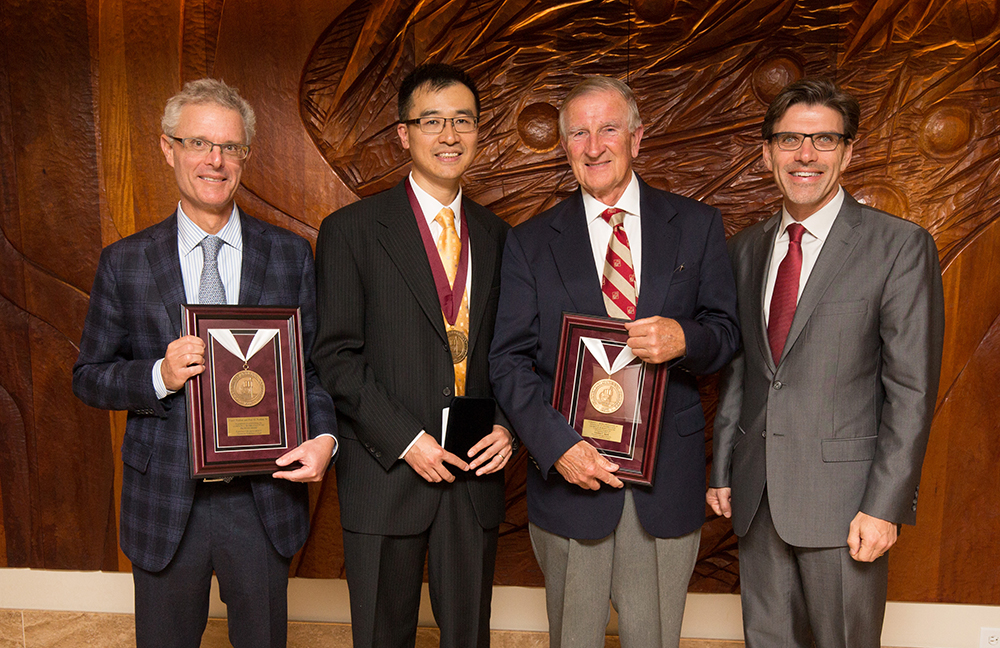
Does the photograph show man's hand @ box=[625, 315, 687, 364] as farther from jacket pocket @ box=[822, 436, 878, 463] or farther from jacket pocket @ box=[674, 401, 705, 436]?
jacket pocket @ box=[822, 436, 878, 463]

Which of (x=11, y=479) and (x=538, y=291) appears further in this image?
(x=11, y=479)

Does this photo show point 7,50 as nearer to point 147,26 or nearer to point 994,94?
point 147,26

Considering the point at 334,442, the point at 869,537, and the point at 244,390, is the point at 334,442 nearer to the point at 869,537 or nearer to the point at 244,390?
the point at 244,390

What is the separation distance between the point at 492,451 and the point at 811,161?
1224mm

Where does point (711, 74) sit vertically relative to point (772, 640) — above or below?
above

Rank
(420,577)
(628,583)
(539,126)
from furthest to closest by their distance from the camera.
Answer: (539,126) < (420,577) < (628,583)

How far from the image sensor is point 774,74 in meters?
2.54

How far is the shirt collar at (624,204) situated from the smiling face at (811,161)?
1.37 ft

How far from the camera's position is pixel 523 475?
2738mm

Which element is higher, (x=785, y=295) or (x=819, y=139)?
(x=819, y=139)

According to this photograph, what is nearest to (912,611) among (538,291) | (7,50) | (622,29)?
(538,291)

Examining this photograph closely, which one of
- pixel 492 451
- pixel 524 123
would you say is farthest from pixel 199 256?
pixel 524 123

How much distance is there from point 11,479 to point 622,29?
3.29 m

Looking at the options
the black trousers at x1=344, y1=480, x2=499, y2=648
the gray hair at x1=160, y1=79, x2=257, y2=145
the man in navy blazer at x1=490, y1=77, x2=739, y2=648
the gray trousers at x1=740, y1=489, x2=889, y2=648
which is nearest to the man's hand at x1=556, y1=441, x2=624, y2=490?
the man in navy blazer at x1=490, y1=77, x2=739, y2=648
